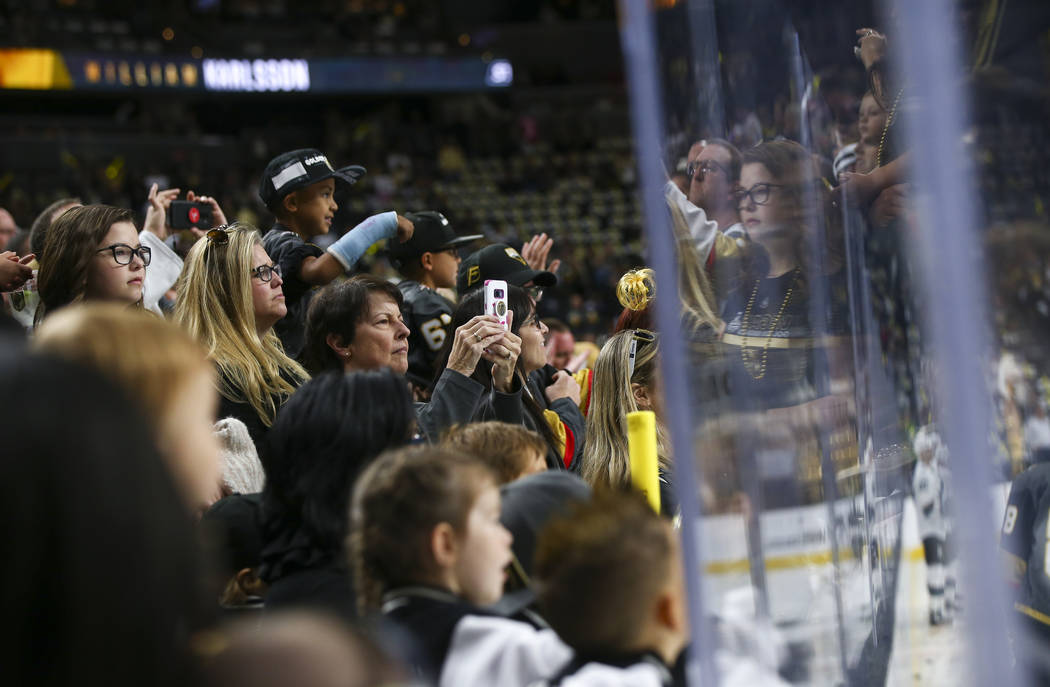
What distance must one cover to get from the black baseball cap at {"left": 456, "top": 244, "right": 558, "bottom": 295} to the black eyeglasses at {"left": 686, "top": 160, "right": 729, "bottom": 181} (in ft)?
6.24

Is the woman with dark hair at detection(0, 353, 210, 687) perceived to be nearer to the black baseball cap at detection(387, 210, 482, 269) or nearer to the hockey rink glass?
the hockey rink glass

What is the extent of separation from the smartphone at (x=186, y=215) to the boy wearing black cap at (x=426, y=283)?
563 millimetres

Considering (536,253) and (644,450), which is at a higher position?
(536,253)

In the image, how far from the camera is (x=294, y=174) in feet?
10.3

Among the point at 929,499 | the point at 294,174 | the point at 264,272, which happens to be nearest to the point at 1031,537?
the point at 929,499

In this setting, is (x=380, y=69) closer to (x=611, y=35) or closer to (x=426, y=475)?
(x=611, y=35)

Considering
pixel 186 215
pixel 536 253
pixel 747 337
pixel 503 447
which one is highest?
pixel 186 215

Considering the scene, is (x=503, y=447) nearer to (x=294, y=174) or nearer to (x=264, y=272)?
(x=264, y=272)

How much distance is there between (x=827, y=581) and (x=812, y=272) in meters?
0.37

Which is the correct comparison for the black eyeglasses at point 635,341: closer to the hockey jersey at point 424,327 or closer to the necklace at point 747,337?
the hockey jersey at point 424,327

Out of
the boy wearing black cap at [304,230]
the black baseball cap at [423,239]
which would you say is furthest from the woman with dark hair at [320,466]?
the black baseball cap at [423,239]

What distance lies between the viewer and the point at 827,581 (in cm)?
132

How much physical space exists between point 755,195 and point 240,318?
1476mm

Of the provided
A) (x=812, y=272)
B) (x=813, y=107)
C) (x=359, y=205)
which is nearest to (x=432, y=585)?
(x=812, y=272)
